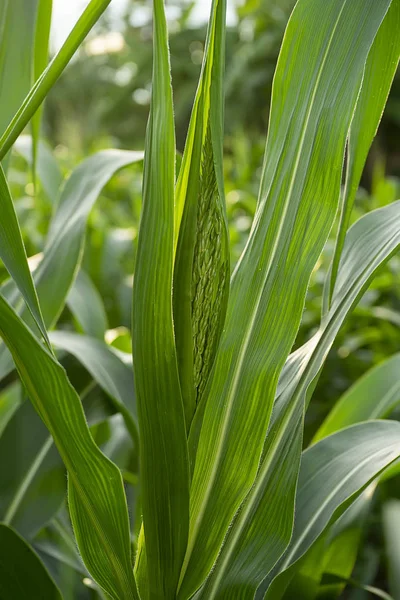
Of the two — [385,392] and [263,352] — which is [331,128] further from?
[385,392]

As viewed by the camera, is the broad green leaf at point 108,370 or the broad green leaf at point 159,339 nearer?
the broad green leaf at point 159,339

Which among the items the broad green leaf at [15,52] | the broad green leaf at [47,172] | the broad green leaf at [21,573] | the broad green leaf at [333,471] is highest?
the broad green leaf at [15,52]

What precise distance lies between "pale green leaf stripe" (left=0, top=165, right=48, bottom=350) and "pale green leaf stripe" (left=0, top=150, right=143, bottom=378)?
0.23 metres

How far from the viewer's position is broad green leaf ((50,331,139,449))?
536 mm

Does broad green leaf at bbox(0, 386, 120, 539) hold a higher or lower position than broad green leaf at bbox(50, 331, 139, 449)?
lower

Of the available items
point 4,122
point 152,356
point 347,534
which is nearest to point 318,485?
point 347,534

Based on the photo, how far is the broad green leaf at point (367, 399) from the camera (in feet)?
1.87

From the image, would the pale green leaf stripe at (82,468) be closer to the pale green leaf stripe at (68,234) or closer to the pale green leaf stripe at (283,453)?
the pale green leaf stripe at (283,453)

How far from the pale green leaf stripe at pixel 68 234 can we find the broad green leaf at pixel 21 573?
14 centimetres

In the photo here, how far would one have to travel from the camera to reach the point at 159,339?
33 centimetres

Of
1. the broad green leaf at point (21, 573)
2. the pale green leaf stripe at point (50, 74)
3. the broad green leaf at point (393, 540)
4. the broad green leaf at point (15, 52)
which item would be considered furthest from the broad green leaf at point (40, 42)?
the broad green leaf at point (393, 540)

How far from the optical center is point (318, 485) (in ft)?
1.51

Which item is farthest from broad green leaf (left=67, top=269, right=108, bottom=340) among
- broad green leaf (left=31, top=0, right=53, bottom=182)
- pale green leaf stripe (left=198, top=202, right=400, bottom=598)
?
pale green leaf stripe (left=198, top=202, right=400, bottom=598)

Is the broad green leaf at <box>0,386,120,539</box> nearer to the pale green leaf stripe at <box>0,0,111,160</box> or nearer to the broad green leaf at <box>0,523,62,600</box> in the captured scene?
the broad green leaf at <box>0,523,62,600</box>
